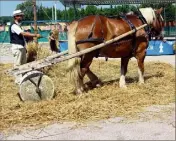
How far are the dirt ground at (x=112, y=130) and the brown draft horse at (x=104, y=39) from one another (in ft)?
6.37

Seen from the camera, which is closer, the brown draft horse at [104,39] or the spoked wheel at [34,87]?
the spoked wheel at [34,87]

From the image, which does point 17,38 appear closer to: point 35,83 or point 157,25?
point 35,83

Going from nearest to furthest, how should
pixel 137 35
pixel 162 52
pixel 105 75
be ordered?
pixel 137 35, pixel 105 75, pixel 162 52

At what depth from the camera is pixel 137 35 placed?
8391 mm

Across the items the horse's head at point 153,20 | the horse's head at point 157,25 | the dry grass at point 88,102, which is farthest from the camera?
the horse's head at point 157,25

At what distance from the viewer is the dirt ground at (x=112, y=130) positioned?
5.10 m

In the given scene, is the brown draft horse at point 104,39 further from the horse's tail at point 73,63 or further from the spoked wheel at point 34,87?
the spoked wheel at point 34,87

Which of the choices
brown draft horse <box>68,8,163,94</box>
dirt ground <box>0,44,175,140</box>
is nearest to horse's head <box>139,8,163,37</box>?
brown draft horse <box>68,8,163,94</box>

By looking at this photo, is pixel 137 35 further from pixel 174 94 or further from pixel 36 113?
pixel 36 113

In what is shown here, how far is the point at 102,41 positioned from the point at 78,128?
2.63 metres

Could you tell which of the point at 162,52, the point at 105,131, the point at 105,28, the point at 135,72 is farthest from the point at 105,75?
the point at 162,52

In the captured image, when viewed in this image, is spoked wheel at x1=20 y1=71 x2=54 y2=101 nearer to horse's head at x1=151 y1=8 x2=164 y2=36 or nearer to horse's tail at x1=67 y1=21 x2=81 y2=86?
horse's tail at x1=67 y1=21 x2=81 y2=86

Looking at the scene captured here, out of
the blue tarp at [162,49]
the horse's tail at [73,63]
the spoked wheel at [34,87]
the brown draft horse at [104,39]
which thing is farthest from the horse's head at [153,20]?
the blue tarp at [162,49]

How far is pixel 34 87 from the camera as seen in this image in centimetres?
685
